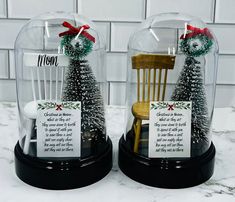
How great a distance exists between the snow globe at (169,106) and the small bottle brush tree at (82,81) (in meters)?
0.08

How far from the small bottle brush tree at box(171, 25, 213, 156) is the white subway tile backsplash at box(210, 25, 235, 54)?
0.38m

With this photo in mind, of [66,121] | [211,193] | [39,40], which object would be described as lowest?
[211,193]

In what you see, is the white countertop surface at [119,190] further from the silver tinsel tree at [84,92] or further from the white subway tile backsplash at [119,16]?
the white subway tile backsplash at [119,16]

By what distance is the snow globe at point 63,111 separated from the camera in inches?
30.9

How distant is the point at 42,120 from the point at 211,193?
1.13 feet

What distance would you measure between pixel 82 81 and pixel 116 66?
45 cm

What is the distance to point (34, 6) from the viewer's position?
1.20 meters

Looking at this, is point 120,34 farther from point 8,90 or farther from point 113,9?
point 8,90

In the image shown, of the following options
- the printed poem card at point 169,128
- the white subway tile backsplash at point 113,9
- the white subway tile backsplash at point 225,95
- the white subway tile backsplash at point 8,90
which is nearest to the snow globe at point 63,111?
the printed poem card at point 169,128

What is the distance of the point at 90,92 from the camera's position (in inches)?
32.7

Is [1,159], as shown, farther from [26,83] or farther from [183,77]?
[183,77]

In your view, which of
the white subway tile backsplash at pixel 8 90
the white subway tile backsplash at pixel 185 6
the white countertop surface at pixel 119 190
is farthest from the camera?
the white subway tile backsplash at pixel 8 90

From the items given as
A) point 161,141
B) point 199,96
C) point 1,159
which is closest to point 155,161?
point 161,141

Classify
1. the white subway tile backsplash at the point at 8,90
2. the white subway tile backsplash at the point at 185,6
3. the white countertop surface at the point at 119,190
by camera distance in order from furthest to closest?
the white subway tile backsplash at the point at 8,90
the white subway tile backsplash at the point at 185,6
the white countertop surface at the point at 119,190
